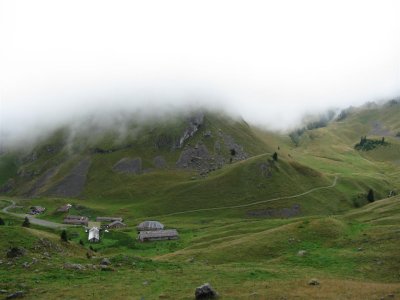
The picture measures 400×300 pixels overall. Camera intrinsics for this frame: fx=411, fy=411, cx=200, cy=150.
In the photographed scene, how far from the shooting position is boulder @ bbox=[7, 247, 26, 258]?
52.9m

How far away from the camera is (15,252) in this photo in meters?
53.5

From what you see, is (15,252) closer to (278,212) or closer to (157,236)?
(157,236)

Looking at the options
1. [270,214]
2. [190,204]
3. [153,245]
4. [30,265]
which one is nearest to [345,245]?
[30,265]

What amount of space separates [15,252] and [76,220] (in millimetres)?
130270

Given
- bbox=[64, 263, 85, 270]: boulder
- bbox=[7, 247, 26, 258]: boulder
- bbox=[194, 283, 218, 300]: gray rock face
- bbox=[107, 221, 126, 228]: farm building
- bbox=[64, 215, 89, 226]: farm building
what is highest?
bbox=[64, 215, 89, 226]: farm building

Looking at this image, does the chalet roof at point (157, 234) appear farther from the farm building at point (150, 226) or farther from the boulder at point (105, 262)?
the boulder at point (105, 262)

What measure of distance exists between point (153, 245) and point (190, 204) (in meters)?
71.2

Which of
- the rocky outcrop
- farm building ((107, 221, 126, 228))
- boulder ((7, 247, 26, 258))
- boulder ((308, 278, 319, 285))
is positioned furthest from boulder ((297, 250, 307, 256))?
farm building ((107, 221, 126, 228))

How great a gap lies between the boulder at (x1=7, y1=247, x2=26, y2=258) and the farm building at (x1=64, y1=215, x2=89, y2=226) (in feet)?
407

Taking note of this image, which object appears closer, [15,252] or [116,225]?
[15,252]

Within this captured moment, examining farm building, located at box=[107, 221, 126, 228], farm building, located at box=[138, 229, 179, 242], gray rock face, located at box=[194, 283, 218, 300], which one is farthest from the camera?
farm building, located at box=[107, 221, 126, 228]

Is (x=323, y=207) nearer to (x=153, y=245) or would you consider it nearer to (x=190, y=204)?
(x=190, y=204)

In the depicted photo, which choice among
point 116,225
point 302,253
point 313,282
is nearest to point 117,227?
point 116,225

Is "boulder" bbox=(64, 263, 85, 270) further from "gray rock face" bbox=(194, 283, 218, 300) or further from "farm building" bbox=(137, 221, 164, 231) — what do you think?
"farm building" bbox=(137, 221, 164, 231)
